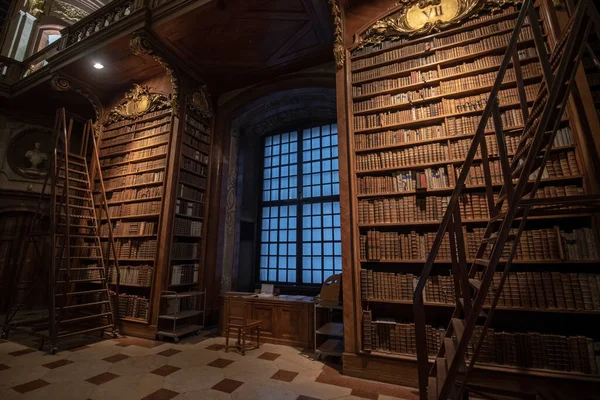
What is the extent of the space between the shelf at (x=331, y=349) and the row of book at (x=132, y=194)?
3.25 metres

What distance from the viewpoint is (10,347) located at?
317 cm

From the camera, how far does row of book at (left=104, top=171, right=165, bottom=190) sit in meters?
4.25

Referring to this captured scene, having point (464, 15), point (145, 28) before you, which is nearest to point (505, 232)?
point (464, 15)

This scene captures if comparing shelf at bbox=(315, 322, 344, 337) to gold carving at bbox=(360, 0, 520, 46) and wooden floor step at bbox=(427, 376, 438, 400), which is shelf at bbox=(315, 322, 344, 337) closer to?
wooden floor step at bbox=(427, 376, 438, 400)

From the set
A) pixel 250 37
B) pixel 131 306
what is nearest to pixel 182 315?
pixel 131 306

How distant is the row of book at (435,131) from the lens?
2473 millimetres

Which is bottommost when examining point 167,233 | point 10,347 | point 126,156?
point 10,347

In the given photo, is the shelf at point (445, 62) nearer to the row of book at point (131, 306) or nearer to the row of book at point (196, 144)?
the row of book at point (196, 144)

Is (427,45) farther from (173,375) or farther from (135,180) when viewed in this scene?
(135,180)

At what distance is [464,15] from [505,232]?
2780 millimetres

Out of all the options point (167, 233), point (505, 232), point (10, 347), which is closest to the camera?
point (505, 232)

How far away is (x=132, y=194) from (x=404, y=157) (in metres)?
4.32

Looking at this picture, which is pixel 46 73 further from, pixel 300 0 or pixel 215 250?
pixel 300 0

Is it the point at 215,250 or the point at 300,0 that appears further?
the point at 215,250
